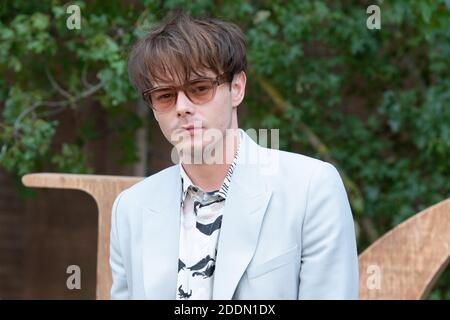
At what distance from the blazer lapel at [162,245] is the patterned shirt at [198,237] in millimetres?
20

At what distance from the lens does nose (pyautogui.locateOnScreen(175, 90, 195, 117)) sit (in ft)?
7.22

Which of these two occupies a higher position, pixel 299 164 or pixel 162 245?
pixel 299 164

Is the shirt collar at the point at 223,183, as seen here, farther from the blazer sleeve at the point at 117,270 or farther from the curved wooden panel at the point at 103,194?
the curved wooden panel at the point at 103,194

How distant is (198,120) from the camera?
221 cm

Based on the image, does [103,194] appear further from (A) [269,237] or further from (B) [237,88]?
(A) [269,237]

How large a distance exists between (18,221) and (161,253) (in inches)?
175

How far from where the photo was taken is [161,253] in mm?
2309

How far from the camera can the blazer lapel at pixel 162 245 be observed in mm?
2297

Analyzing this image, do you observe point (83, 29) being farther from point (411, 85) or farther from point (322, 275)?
point (322, 275)

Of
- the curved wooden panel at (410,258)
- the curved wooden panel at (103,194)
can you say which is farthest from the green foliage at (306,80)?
the curved wooden panel at (410,258)

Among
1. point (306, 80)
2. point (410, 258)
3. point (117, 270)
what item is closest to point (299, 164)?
point (117, 270)

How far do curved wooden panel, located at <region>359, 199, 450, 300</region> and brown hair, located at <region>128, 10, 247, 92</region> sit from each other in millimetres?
1177

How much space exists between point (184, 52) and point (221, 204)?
412 millimetres
